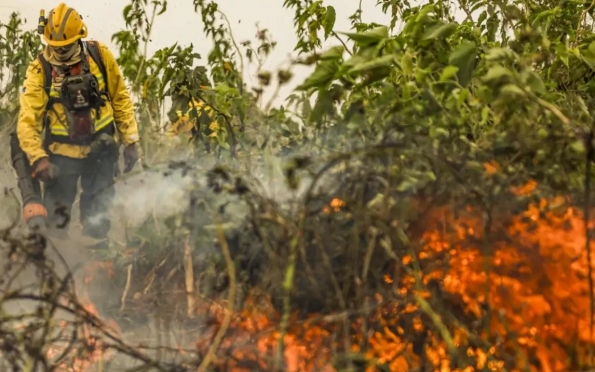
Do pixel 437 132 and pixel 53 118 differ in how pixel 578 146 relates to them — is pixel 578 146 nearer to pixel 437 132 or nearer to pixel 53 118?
pixel 437 132

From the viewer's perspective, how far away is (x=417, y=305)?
72 cm

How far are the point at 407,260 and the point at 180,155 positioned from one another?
528 mm

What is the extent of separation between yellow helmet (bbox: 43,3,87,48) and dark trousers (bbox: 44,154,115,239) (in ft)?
0.77

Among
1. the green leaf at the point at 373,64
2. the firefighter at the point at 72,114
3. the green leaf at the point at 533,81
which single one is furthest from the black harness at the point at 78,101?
the green leaf at the point at 533,81

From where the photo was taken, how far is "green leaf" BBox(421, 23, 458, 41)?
0.75m

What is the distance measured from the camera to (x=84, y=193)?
3.55 feet

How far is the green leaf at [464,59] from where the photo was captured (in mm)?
743

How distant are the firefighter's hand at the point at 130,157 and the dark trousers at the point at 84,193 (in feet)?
0.10

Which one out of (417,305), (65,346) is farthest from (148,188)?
(417,305)

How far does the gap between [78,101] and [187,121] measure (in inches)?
8.1

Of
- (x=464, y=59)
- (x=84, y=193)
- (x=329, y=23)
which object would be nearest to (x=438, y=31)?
(x=464, y=59)

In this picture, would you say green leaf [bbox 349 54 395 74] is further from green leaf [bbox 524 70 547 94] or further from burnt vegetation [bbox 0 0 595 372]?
green leaf [bbox 524 70 547 94]

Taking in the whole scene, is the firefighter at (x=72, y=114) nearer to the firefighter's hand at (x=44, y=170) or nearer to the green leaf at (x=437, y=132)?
the firefighter's hand at (x=44, y=170)

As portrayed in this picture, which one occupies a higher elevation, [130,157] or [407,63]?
[130,157]
